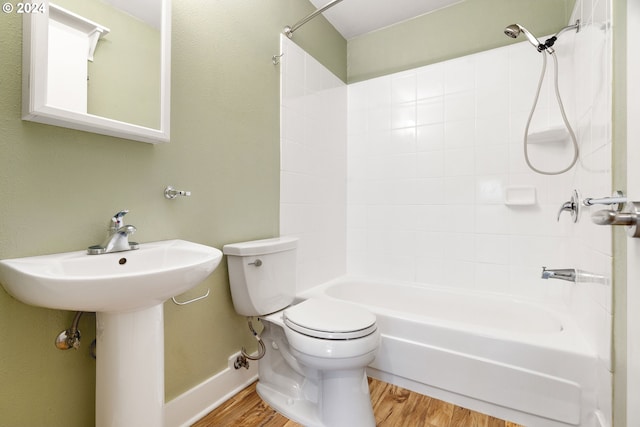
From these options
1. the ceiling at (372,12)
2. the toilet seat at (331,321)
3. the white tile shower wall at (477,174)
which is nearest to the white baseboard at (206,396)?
the toilet seat at (331,321)

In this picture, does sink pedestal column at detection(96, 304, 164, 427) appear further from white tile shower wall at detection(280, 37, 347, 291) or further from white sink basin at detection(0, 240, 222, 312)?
white tile shower wall at detection(280, 37, 347, 291)

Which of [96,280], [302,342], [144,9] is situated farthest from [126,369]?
[144,9]

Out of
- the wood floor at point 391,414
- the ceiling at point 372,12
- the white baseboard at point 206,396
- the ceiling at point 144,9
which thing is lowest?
the wood floor at point 391,414

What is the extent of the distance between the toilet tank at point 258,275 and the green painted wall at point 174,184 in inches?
3.5

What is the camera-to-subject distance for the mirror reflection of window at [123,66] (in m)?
0.99

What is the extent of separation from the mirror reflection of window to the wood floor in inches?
51.3

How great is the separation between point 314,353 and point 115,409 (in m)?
0.66

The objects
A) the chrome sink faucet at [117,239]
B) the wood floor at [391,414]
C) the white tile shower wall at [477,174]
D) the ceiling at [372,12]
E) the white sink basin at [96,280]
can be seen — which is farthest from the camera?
the ceiling at [372,12]

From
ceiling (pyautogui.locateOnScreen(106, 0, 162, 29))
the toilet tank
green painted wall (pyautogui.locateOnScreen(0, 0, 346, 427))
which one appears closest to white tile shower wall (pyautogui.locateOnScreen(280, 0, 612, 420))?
green painted wall (pyautogui.locateOnScreen(0, 0, 346, 427))

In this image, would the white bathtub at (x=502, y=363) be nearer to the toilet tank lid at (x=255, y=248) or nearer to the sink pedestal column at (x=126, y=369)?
the toilet tank lid at (x=255, y=248)

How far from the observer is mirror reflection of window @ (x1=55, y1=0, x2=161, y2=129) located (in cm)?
99

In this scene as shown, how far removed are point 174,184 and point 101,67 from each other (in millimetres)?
469

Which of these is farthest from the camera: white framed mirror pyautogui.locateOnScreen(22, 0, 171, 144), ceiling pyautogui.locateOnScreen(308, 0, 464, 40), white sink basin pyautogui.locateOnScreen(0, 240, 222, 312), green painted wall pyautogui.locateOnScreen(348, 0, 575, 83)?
ceiling pyautogui.locateOnScreen(308, 0, 464, 40)

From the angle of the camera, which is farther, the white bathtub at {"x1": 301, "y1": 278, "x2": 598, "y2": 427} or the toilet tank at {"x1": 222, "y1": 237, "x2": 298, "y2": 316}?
the toilet tank at {"x1": 222, "y1": 237, "x2": 298, "y2": 316}
